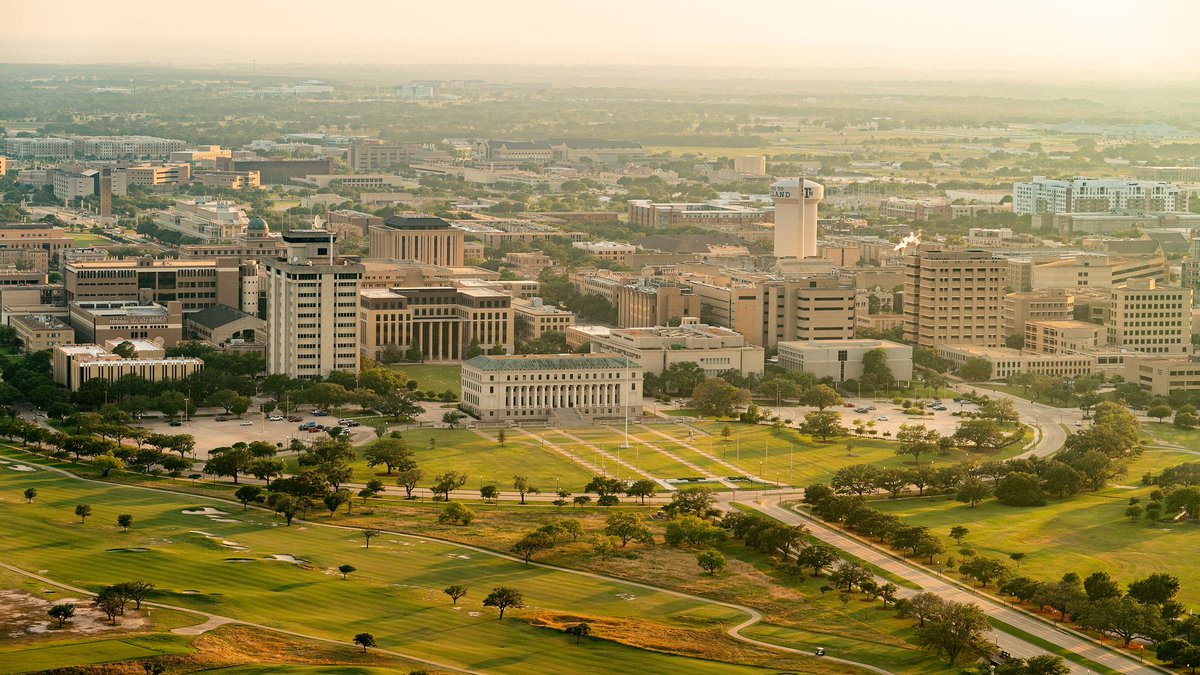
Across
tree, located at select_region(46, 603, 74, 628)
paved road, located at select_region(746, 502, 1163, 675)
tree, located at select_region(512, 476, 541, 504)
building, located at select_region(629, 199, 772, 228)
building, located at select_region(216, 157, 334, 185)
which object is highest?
building, located at select_region(216, 157, 334, 185)

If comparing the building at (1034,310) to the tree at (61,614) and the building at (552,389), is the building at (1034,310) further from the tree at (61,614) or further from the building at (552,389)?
the tree at (61,614)

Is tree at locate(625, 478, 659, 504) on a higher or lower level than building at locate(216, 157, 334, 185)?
lower

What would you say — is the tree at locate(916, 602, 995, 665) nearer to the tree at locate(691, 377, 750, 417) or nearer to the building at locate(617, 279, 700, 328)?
the tree at locate(691, 377, 750, 417)

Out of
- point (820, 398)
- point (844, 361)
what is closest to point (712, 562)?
point (820, 398)

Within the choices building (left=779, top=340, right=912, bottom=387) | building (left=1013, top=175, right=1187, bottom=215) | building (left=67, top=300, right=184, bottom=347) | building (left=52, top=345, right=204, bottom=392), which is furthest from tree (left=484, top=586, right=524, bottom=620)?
building (left=1013, top=175, right=1187, bottom=215)

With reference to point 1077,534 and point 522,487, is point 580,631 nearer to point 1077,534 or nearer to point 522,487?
point 522,487
